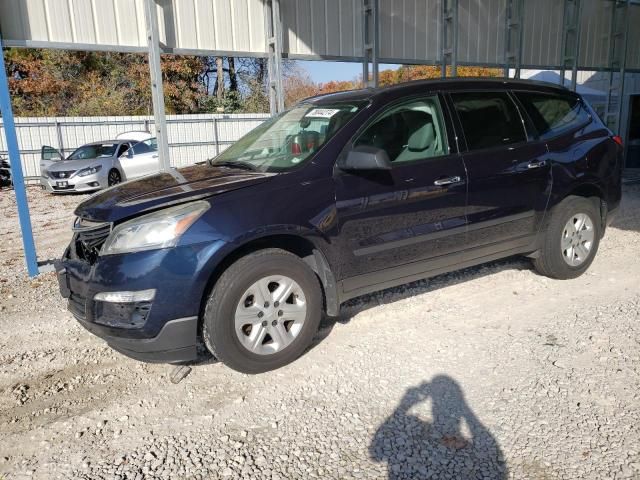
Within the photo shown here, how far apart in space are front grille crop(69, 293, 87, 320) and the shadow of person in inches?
74.3

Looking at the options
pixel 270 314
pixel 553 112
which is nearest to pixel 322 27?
pixel 553 112

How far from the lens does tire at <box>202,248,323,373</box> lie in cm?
325

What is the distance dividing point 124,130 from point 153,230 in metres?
17.5

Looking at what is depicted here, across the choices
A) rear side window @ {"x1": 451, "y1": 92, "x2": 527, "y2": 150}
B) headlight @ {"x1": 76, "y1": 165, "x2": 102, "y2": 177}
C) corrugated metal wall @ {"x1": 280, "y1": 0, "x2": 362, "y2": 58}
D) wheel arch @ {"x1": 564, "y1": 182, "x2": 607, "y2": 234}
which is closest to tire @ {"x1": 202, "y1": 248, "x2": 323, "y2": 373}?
rear side window @ {"x1": 451, "y1": 92, "x2": 527, "y2": 150}

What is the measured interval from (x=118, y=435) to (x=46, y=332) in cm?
182

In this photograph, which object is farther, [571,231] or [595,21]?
[595,21]

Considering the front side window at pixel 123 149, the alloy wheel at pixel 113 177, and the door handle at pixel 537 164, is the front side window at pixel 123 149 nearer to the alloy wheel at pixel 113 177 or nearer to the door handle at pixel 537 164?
the alloy wheel at pixel 113 177

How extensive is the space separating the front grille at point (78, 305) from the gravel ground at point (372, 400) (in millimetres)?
472

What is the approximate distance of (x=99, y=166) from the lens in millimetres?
14164

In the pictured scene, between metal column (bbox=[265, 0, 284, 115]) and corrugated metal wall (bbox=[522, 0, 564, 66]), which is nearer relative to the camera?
metal column (bbox=[265, 0, 284, 115])

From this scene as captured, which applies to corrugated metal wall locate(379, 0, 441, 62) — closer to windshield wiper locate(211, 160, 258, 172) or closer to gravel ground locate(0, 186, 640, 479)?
windshield wiper locate(211, 160, 258, 172)

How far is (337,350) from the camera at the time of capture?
3.83 m

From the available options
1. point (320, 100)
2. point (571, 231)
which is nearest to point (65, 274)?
point (320, 100)

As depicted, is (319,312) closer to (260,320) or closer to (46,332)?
(260,320)
